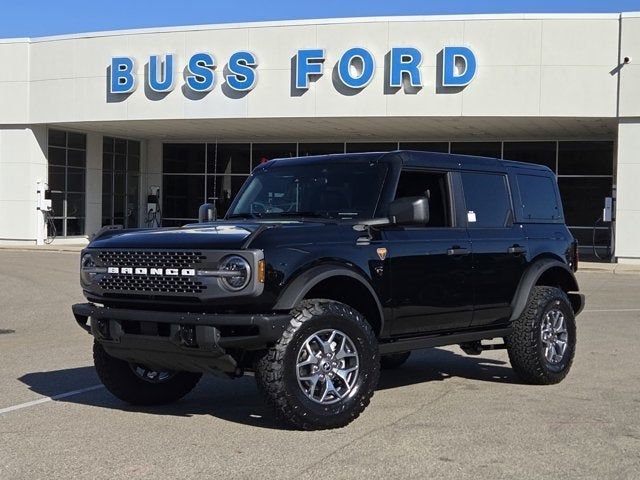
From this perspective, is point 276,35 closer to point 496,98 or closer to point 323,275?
point 496,98

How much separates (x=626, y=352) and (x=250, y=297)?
5.80 metres

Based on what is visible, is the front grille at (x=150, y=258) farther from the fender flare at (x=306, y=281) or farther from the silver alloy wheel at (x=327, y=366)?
the silver alloy wheel at (x=327, y=366)

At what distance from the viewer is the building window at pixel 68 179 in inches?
1246

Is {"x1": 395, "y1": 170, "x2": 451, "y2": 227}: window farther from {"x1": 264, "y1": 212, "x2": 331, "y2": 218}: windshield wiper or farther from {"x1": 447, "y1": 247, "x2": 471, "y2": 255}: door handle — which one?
{"x1": 264, "y1": 212, "x2": 331, "y2": 218}: windshield wiper

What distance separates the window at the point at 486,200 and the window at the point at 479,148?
24083 millimetres

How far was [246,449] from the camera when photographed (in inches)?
215

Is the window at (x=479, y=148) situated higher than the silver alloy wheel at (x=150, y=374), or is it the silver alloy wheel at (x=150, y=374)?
the window at (x=479, y=148)

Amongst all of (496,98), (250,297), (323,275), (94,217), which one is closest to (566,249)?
(323,275)

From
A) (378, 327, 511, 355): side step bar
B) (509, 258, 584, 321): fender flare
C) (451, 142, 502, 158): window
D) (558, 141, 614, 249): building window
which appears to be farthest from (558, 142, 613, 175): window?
(378, 327, 511, 355): side step bar

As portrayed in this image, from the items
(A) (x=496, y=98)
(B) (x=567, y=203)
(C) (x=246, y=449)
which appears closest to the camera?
(C) (x=246, y=449)

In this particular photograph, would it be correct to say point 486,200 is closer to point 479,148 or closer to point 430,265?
point 430,265

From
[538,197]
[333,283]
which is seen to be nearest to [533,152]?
[538,197]

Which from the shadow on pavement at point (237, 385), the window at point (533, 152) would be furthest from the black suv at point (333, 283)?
the window at point (533, 152)

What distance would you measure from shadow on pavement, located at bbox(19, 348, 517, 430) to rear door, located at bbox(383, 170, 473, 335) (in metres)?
1.15
